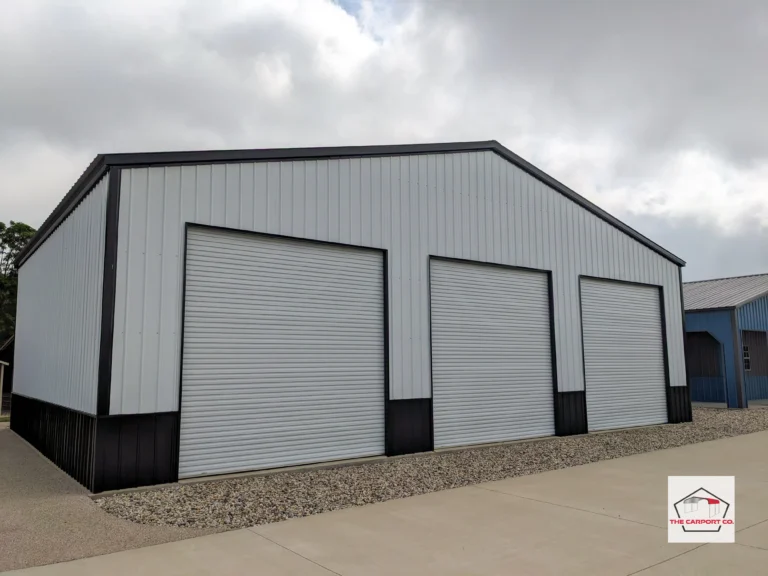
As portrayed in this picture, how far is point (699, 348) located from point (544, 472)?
1577cm

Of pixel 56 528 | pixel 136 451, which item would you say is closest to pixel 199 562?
pixel 56 528

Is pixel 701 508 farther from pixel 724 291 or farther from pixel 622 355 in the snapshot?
pixel 724 291

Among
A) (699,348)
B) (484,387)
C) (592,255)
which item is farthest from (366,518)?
(699,348)

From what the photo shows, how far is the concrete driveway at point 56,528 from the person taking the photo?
16.6ft

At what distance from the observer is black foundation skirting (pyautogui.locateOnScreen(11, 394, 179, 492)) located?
287 inches

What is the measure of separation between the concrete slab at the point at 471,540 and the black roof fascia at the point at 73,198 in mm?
5558

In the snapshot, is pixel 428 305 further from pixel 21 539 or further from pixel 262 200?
pixel 21 539

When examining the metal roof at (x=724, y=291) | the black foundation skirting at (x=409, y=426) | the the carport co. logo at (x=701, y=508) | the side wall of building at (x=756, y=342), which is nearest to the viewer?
the the carport co. logo at (x=701, y=508)

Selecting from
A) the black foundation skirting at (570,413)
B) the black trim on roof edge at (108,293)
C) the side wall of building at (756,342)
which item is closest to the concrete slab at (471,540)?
the black trim on roof edge at (108,293)

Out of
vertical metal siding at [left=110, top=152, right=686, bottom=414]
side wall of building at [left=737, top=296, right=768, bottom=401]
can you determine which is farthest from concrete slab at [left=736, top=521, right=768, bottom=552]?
side wall of building at [left=737, top=296, right=768, bottom=401]

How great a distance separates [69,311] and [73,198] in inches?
76.9

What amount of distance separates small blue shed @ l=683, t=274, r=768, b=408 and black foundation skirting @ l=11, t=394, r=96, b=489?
753 inches

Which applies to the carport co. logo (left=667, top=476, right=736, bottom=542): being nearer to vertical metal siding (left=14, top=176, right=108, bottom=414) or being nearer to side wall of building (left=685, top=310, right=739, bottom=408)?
vertical metal siding (left=14, top=176, right=108, bottom=414)

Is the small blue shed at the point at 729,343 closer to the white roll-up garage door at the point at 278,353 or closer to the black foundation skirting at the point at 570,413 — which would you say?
the black foundation skirting at the point at 570,413
